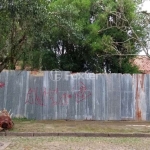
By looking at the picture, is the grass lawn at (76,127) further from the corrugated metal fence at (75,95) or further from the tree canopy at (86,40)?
the tree canopy at (86,40)

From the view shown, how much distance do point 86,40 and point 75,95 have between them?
4506mm

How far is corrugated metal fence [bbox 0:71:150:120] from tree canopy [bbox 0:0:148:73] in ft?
3.08

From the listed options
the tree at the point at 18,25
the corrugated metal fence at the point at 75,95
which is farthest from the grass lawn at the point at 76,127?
the tree at the point at 18,25

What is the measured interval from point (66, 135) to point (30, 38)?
325cm

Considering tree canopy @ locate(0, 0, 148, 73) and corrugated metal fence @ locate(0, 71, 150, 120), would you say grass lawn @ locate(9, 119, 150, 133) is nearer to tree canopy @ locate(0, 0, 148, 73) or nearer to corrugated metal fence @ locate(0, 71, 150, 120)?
corrugated metal fence @ locate(0, 71, 150, 120)

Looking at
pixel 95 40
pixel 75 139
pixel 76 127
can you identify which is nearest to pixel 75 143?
pixel 75 139

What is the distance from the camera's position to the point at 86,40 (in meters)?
16.1

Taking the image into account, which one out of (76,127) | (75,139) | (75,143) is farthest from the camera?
(76,127)

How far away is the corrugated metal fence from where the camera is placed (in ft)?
40.4

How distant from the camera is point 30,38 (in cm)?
927

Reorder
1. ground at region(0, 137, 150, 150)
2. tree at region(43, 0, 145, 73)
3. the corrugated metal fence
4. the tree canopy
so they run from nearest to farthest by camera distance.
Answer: ground at region(0, 137, 150, 150) → the tree canopy → the corrugated metal fence → tree at region(43, 0, 145, 73)

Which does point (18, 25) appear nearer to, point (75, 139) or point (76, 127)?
point (75, 139)

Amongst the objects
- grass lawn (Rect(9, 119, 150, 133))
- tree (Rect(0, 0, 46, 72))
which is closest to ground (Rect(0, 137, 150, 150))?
grass lawn (Rect(9, 119, 150, 133))

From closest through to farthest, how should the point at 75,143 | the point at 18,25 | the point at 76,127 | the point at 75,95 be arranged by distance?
1. the point at 75,143
2. the point at 18,25
3. the point at 76,127
4. the point at 75,95
